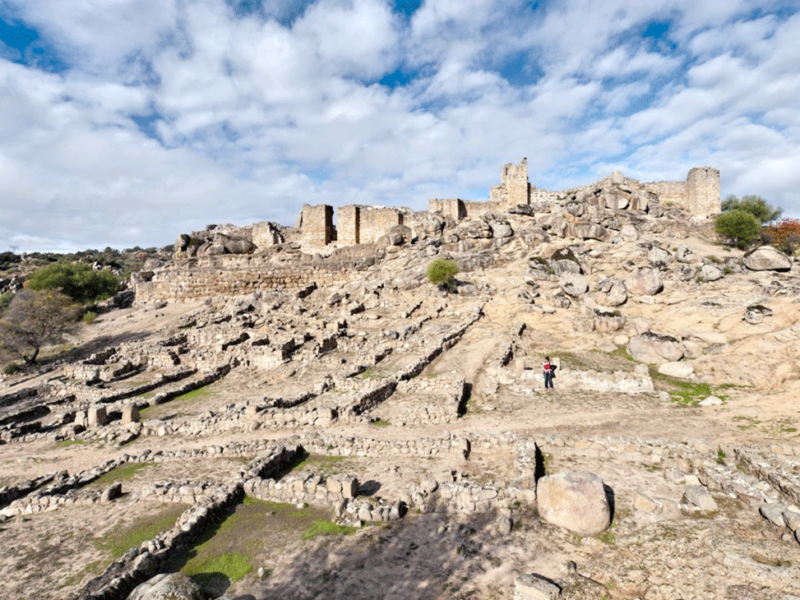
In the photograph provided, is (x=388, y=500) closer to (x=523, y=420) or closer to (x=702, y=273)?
(x=523, y=420)

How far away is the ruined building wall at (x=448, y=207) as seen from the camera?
3744cm

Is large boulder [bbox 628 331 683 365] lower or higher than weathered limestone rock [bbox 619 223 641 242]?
lower

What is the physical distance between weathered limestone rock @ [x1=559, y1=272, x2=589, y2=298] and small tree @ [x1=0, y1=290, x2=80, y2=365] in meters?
29.6

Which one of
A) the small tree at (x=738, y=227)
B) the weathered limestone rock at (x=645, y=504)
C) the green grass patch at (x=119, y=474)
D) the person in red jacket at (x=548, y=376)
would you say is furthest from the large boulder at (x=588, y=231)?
the green grass patch at (x=119, y=474)

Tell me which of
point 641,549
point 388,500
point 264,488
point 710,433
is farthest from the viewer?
point 710,433

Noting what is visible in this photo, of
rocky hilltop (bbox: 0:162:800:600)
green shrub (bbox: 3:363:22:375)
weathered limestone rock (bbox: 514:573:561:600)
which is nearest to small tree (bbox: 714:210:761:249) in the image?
rocky hilltop (bbox: 0:162:800:600)

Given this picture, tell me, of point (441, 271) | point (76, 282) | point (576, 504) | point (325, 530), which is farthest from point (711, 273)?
point (76, 282)

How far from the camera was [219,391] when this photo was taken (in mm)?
16969

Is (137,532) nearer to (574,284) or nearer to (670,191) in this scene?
(574,284)

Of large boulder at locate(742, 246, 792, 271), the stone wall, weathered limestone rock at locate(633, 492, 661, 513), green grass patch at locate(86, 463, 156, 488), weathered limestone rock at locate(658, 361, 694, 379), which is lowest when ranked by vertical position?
green grass patch at locate(86, 463, 156, 488)

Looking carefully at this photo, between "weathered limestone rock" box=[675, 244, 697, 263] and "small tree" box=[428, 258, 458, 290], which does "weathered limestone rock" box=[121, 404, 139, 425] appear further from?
"weathered limestone rock" box=[675, 244, 697, 263]

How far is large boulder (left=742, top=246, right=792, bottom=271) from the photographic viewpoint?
21.7 meters

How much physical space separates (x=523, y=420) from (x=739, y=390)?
7.66 meters

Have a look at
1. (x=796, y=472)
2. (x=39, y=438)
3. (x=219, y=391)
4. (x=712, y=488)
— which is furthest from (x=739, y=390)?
(x=39, y=438)
